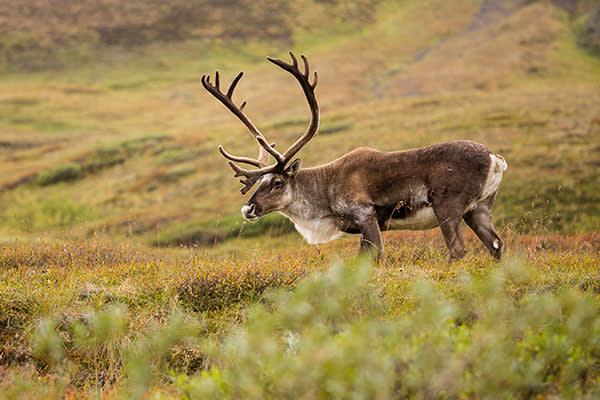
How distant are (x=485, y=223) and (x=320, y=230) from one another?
103 inches

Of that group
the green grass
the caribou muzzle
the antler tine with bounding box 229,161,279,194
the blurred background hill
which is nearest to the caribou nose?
the caribou muzzle

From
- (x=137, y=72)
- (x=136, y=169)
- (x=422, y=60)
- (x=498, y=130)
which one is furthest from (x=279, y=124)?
(x=137, y=72)

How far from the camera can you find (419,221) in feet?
26.0

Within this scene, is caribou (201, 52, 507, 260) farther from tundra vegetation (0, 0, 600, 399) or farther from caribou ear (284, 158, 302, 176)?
tundra vegetation (0, 0, 600, 399)

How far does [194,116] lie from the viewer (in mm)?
61125

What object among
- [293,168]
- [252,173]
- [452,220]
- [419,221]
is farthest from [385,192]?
[252,173]

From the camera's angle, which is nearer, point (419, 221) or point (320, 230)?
point (419, 221)

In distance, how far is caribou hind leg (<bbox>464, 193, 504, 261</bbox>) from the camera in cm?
789

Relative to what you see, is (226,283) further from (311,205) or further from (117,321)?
(311,205)

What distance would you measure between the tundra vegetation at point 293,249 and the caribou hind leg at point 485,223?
35 centimetres

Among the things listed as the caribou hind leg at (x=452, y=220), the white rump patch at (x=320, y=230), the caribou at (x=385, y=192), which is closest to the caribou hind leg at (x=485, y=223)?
the caribou at (x=385, y=192)

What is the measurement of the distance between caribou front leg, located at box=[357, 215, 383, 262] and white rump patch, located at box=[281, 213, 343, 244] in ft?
2.18

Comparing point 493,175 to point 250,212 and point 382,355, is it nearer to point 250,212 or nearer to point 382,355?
point 250,212

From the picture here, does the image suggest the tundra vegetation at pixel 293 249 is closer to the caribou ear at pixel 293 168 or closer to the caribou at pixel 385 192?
the caribou at pixel 385 192
